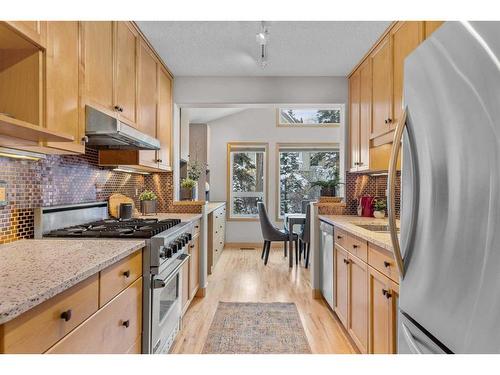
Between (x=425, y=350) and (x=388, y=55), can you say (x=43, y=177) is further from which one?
(x=388, y=55)

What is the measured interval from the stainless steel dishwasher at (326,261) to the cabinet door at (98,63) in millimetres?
2089

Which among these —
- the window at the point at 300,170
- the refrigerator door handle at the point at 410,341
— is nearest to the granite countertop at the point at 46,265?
the refrigerator door handle at the point at 410,341

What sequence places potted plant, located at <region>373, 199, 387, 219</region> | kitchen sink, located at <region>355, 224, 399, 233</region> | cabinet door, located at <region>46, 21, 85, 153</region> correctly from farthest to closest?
potted plant, located at <region>373, 199, 387, 219</region> → kitchen sink, located at <region>355, 224, 399, 233</region> → cabinet door, located at <region>46, 21, 85, 153</region>

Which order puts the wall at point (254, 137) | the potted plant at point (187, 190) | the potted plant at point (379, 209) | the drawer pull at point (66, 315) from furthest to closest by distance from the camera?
the wall at point (254, 137) < the potted plant at point (187, 190) < the potted plant at point (379, 209) < the drawer pull at point (66, 315)

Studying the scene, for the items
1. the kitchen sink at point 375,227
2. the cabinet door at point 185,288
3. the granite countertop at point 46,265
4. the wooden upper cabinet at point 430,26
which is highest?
the wooden upper cabinet at point 430,26

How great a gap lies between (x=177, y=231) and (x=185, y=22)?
5.01 ft

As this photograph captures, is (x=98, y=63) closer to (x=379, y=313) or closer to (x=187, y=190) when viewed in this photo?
(x=187, y=190)

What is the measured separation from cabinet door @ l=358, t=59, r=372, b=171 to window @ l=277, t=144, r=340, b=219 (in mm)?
3243

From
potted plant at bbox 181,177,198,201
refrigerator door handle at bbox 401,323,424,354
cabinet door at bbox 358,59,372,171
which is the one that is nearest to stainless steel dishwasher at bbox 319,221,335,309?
cabinet door at bbox 358,59,372,171

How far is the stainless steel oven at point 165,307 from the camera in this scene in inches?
70.7

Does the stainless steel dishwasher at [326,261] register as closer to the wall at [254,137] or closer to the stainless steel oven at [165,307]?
the stainless steel oven at [165,307]

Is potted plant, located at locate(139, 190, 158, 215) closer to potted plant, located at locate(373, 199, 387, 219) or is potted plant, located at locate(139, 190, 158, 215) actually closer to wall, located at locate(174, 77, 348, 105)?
wall, located at locate(174, 77, 348, 105)

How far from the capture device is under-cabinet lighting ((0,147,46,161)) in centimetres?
150

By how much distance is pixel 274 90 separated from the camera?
340cm
